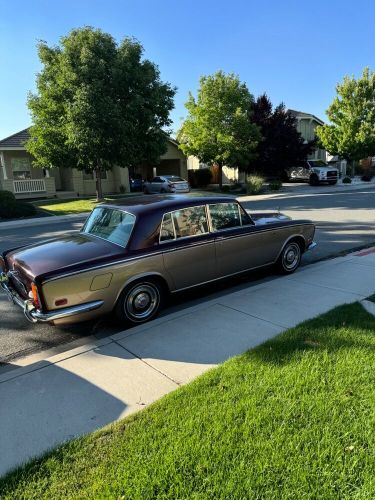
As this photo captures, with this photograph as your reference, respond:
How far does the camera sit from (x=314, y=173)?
3109 centimetres

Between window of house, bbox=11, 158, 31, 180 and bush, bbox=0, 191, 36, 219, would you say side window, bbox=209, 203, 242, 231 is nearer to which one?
bush, bbox=0, 191, 36, 219

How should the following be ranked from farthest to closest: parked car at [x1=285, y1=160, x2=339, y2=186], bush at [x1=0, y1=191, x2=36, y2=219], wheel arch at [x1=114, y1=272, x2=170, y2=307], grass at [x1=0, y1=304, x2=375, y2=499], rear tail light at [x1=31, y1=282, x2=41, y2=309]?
parked car at [x1=285, y1=160, x2=339, y2=186]
bush at [x1=0, y1=191, x2=36, y2=219]
wheel arch at [x1=114, y1=272, x2=170, y2=307]
rear tail light at [x1=31, y1=282, x2=41, y2=309]
grass at [x1=0, y1=304, x2=375, y2=499]

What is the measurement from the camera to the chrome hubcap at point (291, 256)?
6353 mm

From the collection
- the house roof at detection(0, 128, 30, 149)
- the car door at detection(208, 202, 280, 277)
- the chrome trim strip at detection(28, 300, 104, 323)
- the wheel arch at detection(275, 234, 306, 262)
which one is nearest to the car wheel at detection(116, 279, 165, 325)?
the chrome trim strip at detection(28, 300, 104, 323)

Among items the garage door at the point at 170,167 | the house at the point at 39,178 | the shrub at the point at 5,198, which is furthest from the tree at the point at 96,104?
the garage door at the point at 170,167

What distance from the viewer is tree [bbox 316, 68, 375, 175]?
3162 centimetres

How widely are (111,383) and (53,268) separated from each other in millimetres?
1373

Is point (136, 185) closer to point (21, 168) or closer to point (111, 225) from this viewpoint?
point (21, 168)

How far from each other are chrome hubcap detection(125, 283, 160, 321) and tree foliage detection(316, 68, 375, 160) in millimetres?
31711

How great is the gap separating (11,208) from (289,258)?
14303 mm

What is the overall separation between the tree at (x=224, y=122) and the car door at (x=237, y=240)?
20070mm

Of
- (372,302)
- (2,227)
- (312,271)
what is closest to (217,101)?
(2,227)

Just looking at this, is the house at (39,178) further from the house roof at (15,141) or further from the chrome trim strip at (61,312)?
the chrome trim strip at (61,312)

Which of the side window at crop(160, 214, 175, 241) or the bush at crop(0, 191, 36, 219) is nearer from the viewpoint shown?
the side window at crop(160, 214, 175, 241)
